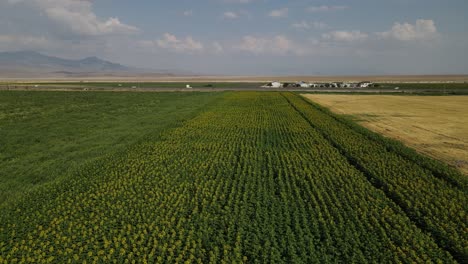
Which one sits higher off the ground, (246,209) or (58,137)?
(58,137)

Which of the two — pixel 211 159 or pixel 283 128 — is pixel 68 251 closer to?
pixel 211 159

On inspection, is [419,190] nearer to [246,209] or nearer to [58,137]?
[246,209]

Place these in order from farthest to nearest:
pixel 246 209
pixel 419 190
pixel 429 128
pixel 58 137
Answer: pixel 429 128, pixel 58 137, pixel 419 190, pixel 246 209

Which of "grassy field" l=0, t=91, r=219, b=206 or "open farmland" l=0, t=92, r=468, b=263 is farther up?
"grassy field" l=0, t=91, r=219, b=206

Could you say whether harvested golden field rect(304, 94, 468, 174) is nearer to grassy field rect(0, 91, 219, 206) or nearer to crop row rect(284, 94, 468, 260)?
crop row rect(284, 94, 468, 260)

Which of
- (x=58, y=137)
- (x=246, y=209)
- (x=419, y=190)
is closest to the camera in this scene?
(x=246, y=209)

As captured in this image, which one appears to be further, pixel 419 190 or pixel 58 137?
pixel 58 137

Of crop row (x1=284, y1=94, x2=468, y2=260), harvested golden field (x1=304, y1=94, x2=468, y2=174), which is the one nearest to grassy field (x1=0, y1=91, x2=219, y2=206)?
crop row (x1=284, y1=94, x2=468, y2=260)

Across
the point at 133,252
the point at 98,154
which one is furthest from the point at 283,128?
the point at 133,252

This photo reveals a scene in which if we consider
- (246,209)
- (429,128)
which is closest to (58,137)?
(246,209)
